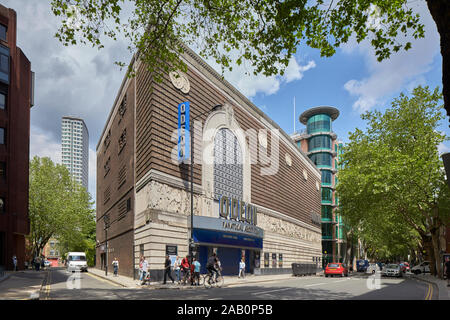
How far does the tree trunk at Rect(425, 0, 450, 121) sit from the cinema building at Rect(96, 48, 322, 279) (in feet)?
42.0

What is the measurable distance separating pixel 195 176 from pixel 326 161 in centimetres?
5681

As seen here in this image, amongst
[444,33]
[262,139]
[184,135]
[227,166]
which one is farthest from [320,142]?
[444,33]

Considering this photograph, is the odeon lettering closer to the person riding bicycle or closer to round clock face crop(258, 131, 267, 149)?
round clock face crop(258, 131, 267, 149)

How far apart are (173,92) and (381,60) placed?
702 inches

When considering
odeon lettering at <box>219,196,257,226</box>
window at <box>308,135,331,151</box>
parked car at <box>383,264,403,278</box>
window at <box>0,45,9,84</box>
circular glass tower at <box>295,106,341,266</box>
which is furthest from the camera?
window at <box>308,135,331,151</box>

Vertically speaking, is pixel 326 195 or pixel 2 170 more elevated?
pixel 2 170

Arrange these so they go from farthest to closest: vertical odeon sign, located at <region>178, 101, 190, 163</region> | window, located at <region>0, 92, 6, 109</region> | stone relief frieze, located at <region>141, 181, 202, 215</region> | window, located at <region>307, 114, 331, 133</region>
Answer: window, located at <region>307, 114, 331, 133</region> → window, located at <region>0, 92, 6, 109</region> → vertical odeon sign, located at <region>178, 101, 190, 163</region> → stone relief frieze, located at <region>141, 181, 202, 215</region>

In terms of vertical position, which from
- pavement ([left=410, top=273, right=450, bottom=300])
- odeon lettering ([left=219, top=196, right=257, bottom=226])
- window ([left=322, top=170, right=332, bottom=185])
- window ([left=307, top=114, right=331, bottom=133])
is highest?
window ([left=307, top=114, right=331, bottom=133])

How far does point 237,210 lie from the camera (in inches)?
1309

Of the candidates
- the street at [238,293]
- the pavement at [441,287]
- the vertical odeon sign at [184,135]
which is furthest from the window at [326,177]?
the street at [238,293]

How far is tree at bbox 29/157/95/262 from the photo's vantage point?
5059 centimetres

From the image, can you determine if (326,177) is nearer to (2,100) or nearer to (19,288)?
(2,100)

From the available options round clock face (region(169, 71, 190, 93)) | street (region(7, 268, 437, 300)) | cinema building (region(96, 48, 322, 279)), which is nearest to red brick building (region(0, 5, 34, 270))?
cinema building (region(96, 48, 322, 279))

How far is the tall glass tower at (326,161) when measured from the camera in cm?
7862
